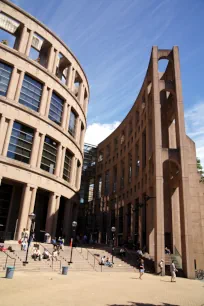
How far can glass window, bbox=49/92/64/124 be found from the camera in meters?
33.2

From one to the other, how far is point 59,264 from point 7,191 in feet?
40.5

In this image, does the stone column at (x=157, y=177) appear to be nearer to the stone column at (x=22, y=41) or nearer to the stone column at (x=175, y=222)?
the stone column at (x=175, y=222)

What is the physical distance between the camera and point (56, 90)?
3375 centimetres

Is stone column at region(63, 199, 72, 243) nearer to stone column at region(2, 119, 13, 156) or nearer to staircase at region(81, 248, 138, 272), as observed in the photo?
staircase at region(81, 248, 138, 272)

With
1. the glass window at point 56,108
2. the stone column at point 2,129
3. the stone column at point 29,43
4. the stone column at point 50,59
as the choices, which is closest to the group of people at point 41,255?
the stone column at point 2,129

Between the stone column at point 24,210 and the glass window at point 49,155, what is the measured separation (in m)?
3.95

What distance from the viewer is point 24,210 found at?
87.1 feet

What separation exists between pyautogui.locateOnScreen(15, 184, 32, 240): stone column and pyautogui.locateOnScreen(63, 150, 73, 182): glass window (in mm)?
8293

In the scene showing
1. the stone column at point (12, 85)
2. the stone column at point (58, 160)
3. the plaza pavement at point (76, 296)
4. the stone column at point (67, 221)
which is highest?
the stone column at point (12, 85)

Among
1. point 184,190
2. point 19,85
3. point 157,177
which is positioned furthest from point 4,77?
point 184,190

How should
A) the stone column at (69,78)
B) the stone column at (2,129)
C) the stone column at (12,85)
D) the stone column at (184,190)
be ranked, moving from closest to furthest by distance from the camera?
the stone column at (184,190)
the stone column at (2,129)
the stone column at (12,85)
the stone column at (69,78)

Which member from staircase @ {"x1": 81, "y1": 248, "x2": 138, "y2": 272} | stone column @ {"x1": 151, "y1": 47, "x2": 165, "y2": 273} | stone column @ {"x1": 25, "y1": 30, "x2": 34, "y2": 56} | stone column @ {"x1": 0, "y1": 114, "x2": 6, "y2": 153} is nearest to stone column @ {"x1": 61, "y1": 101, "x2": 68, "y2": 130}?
stone column @ {"x1": 25, "y1": 30, "x2": 34, "y2": 56}

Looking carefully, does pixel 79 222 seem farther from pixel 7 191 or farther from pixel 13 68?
pixel 13 68

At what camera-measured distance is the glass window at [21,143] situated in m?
27.5
